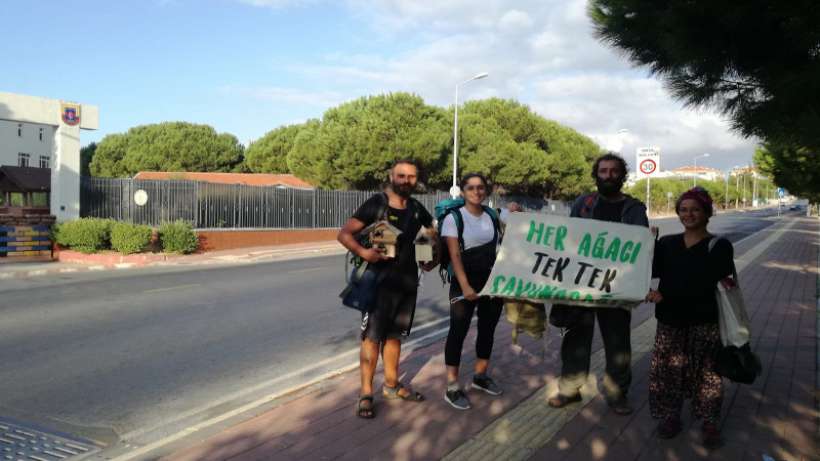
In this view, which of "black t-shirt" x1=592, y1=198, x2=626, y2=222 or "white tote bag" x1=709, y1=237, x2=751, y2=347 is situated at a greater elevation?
"black t-shirt" x1=592, y1=198, x2=626, y2=222

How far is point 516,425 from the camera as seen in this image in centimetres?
428

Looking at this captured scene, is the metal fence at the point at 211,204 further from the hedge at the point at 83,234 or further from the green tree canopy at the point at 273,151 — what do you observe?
the green tree canopy at the point at 273,151

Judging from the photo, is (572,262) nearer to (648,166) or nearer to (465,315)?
(465,315)

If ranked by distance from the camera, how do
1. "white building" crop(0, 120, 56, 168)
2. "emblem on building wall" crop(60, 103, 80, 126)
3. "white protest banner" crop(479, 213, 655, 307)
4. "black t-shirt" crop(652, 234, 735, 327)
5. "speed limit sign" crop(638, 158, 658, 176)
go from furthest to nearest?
"white building" crop(0, 120, 56, 168) → "speed limit sign" crop(638, 158, 658, 176) → "emblem on building wall" crop(60, 103, 80, 126) → "white protest banner" crop(479, 213, 655, 307) → "black t-shirt" crop(652, 234, 735, 327)

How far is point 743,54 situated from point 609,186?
1.34 meters

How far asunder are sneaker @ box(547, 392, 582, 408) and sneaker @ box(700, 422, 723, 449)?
931 millimetres

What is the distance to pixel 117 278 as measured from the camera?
1356 centimetres

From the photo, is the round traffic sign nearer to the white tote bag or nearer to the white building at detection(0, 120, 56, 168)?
the white tote bag

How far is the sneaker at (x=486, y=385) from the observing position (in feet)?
16.2

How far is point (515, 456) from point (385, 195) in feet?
5.98

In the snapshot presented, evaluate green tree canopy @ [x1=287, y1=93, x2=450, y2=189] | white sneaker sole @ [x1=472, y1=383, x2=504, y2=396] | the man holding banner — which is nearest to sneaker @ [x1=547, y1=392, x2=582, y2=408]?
the man holding banner

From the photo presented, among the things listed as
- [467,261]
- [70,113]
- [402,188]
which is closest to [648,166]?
[70,113]

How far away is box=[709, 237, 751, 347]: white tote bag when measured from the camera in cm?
382

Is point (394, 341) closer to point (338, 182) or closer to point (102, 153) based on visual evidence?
point (338, 182)
